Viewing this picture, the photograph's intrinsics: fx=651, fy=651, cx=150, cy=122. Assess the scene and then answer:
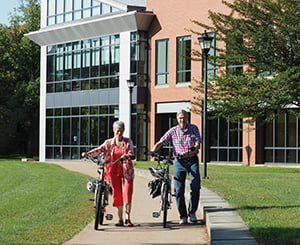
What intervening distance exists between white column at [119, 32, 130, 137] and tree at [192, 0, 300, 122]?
43.7 ft

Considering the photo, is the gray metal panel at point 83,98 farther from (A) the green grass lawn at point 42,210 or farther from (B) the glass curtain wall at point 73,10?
(A) the green grass lawn at point 42,210

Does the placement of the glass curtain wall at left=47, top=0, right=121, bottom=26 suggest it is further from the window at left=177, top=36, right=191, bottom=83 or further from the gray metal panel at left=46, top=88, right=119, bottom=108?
the window at left=177, top=36, right=191, bottom=83

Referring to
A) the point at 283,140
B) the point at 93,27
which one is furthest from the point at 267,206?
the point at 93,27

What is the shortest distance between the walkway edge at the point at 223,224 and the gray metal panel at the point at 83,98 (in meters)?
27.8

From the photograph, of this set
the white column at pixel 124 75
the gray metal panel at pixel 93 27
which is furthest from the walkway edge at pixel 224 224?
the white column at pixel 124 75

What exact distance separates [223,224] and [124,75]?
30.8 metres

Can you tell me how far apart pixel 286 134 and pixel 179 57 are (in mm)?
7939

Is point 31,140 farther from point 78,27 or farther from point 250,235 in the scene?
point 250,235

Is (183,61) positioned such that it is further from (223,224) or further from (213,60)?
(223,224)

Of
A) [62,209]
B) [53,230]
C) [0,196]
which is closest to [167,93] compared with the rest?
[0,196]

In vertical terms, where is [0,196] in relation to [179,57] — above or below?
below

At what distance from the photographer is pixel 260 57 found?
25.7 meters

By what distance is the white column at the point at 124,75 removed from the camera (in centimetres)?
3950

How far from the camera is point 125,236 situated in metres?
9.67
